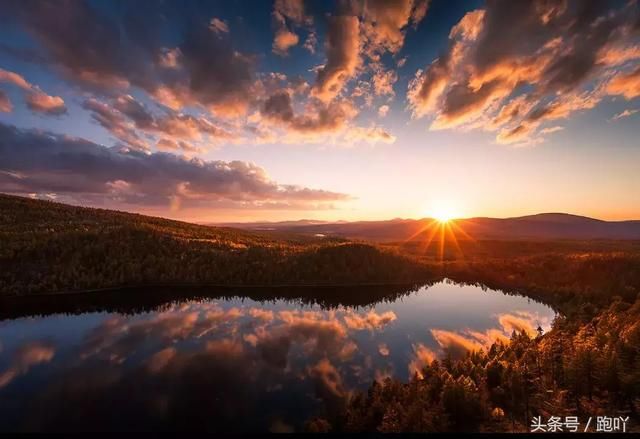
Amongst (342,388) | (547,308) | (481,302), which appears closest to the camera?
(342,388)

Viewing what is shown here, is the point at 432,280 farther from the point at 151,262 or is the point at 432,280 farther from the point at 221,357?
the point at 151,262

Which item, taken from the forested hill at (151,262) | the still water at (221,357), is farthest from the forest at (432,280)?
the still water at (221,357)

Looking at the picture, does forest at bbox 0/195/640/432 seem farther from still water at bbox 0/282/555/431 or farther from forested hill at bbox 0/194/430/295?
still water at bbox 0/282/555/431

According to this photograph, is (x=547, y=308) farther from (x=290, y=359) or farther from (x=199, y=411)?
(x=199, y=411)

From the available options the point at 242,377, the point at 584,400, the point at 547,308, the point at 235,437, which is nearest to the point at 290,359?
the point at 242,377

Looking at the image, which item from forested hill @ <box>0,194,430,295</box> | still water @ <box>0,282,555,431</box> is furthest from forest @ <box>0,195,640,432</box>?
still water @ <box>0,282,555,431</box>

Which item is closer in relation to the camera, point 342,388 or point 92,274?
point 342,388

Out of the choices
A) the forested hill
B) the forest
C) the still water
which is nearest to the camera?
the forest
